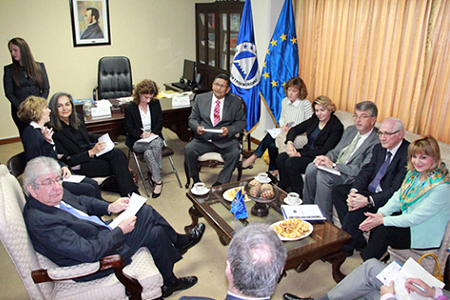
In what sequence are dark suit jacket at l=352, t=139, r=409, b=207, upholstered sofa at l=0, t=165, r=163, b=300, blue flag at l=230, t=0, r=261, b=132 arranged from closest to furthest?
upholstered sofa at l=0, t=165, r=163, b=300
dark suit jacket at l=352, t=139, r=409, b=207
blue flag at l=230, t=0, r=261, b=132

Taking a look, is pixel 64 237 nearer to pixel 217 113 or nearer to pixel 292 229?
pixel 292 229

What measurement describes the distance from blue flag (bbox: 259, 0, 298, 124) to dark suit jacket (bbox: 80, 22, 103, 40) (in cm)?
282

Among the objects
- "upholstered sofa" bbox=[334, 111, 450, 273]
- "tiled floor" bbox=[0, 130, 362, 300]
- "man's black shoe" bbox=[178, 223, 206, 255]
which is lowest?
"tiled floor" bbox=[0, 130, 362, 300]

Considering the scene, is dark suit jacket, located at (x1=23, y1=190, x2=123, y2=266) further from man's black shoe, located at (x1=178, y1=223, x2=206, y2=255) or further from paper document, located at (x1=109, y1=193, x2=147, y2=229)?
man's black shoe, located at (x1=178, y1=223, x2=206, y2=255)

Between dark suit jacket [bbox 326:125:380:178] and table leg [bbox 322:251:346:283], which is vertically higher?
dark suit jacket [bbox 326:125:380:178]

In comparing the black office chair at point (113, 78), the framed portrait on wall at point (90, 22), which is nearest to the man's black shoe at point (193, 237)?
the black office chair at point (113, 78)

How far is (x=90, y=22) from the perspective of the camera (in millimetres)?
5547

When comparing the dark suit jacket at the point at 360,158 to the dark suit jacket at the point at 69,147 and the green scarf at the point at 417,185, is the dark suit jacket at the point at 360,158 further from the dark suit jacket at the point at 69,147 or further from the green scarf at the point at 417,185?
the dark suit jacket at the point at 69,147

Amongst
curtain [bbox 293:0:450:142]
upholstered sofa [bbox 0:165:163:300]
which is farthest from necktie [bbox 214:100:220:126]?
upholstered sofa [bbox 0:165:163:300]

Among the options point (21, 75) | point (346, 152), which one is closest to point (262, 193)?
point (346, 152)

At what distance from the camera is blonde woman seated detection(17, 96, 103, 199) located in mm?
3070

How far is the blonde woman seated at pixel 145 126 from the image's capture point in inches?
155

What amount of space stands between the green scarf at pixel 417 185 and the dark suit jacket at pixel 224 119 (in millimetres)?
2001

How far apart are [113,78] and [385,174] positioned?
13.0 feet
